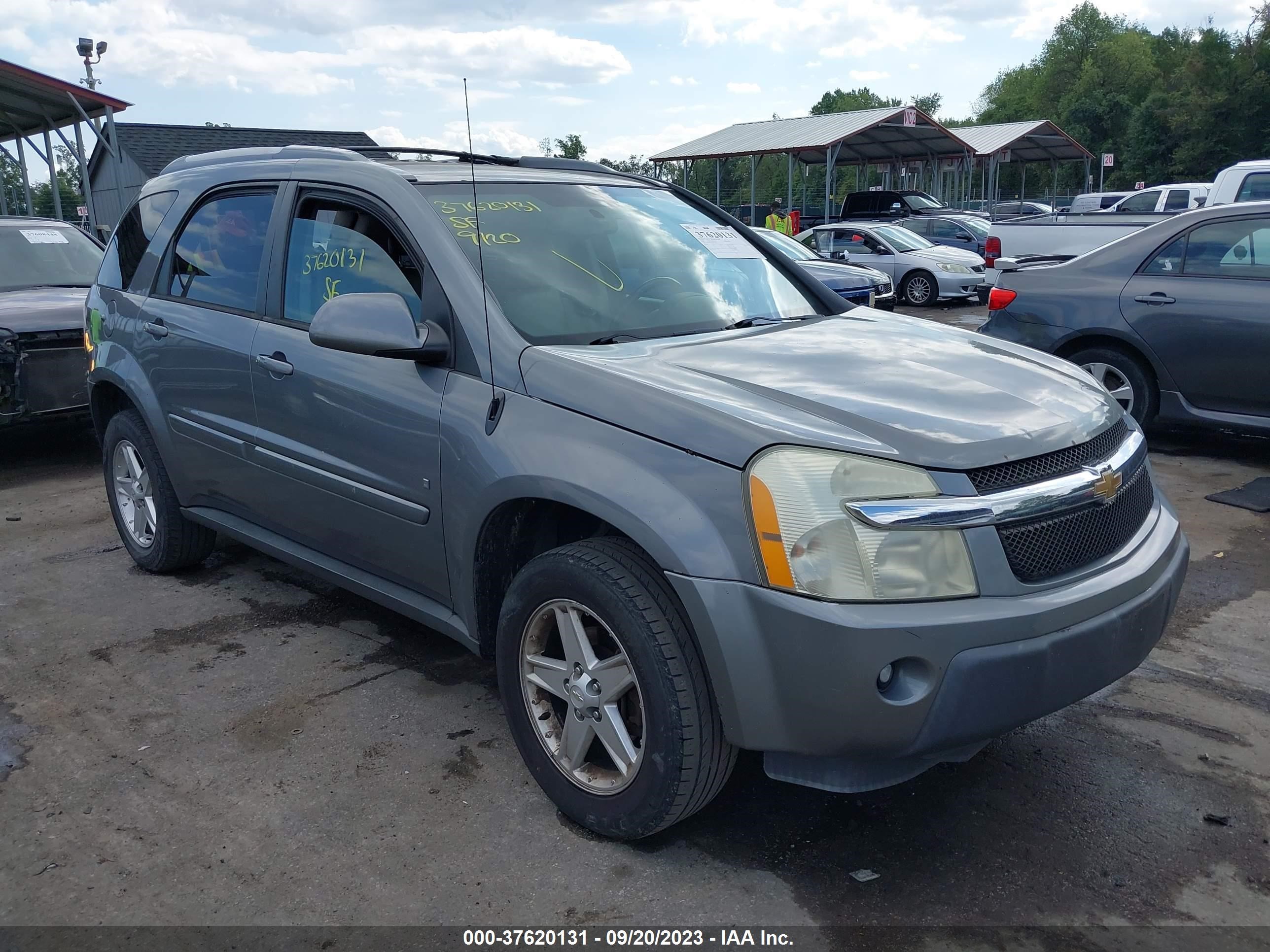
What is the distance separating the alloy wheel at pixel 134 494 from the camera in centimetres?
481

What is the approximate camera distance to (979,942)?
7.65ft

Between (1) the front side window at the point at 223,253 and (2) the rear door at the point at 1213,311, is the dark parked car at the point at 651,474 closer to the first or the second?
(1) the front side window at the point at 223,253

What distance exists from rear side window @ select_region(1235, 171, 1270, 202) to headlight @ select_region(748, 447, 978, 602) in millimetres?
9815

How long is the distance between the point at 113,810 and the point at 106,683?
949 mm

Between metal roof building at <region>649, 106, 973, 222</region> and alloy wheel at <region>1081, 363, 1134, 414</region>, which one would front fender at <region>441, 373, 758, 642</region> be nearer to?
alloy wheel at <region>1081, 363, 1134, 414</region>

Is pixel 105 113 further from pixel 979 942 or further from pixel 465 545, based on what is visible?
pixel 979 942

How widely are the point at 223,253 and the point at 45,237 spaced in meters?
5.42

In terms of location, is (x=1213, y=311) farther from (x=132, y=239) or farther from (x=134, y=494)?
(x=134, y=494)

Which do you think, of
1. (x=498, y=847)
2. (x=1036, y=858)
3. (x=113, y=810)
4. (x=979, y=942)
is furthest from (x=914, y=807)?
(x=113, y=810)

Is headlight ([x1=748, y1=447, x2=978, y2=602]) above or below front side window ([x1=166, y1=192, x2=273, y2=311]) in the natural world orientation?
below

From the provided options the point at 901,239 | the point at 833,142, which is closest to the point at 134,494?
the point at 901,239

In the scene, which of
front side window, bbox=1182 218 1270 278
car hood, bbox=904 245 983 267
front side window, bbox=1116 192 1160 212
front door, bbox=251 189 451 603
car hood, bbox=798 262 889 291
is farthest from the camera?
front side window, bbox=1116 192 1160 212

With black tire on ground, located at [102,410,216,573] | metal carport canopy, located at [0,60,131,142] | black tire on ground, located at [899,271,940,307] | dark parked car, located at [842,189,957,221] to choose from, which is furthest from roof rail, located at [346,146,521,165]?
dark parked car, located at [842,189,957,221]

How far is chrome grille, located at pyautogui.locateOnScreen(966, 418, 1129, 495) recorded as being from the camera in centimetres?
238
